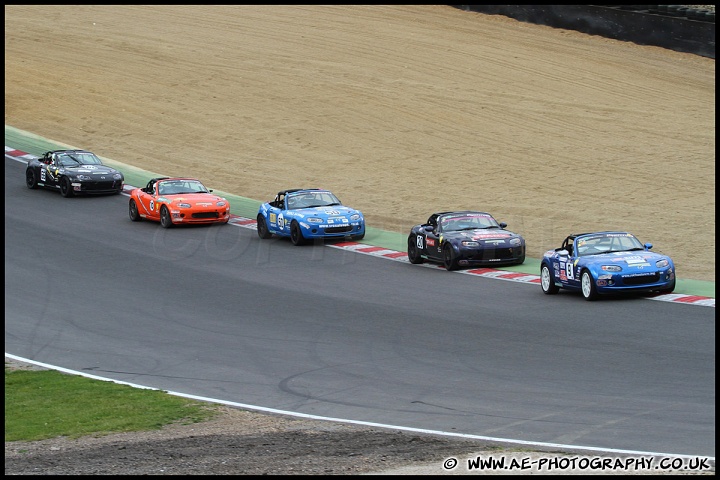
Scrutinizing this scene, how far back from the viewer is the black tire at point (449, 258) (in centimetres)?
2409

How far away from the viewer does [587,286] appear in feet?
66.9

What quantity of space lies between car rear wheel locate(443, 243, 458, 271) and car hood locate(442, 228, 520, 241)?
0.22m

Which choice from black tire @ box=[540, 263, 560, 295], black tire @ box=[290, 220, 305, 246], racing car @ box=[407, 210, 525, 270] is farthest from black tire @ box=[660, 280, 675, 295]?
black tire @ box=[290, 220, 305, 246]

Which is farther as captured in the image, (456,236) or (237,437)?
(456,236)

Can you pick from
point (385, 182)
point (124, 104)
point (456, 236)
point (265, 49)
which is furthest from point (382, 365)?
point (265, 49)

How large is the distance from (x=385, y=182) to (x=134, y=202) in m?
7.55

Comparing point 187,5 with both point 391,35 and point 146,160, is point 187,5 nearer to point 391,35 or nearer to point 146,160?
point 391,35

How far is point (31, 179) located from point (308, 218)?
10872mm

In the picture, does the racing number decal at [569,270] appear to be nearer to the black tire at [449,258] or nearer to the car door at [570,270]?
the car door at [570,270]

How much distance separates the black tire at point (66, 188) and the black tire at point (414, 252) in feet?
39.9

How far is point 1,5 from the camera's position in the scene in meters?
52.0

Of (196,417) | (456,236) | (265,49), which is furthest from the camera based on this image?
(265,49)

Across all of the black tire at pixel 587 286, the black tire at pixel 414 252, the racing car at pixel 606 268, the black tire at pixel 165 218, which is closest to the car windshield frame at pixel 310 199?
the black tire at pixel 165 218

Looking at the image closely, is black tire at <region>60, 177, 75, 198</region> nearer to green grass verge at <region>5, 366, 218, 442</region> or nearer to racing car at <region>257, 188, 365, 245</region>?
racing car at <region>257, 188, 365, 245</region>
